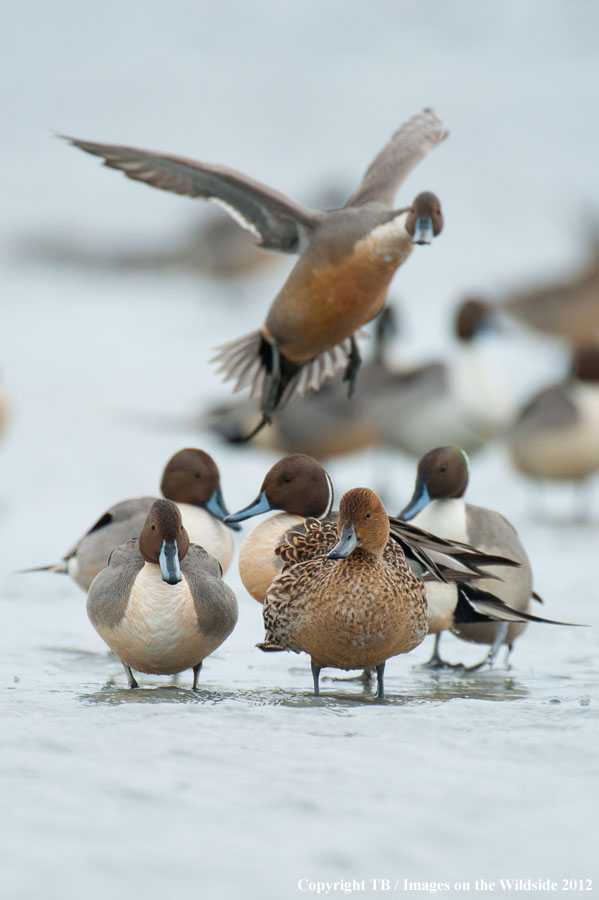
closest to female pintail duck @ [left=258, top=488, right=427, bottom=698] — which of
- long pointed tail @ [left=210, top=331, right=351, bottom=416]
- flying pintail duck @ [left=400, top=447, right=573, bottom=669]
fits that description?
flying pintail duck @ [left=400, top=447, right=573, bottom=669]

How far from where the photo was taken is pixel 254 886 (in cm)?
259

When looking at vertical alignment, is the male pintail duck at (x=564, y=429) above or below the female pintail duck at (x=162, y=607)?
above

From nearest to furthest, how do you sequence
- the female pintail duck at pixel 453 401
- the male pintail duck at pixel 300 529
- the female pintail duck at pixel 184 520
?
the male pintail duck at pixel 300 529, the female pintail duck at pixel 184 520, the female pintail duck at pixel 453 401

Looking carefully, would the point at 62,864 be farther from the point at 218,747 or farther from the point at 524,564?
the point at 524,564

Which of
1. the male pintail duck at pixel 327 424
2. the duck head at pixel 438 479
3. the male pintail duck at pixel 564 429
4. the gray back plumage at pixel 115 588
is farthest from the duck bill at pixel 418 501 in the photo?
the male pintail duck at pixel 327 424

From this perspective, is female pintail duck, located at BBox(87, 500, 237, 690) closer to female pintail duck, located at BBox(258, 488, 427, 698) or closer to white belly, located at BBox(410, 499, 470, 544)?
female pintail duck, located at BBox(258, 488, 427, 698)

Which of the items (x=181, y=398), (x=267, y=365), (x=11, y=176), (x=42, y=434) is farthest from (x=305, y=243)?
(x=11, y=176)

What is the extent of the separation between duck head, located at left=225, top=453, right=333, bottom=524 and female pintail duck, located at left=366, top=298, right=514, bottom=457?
4.09m

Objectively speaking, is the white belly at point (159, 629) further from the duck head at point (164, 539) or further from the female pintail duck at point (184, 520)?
A: the female pintail duck at point (184, 520)

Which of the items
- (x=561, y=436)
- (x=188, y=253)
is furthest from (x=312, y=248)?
(x=188, y=253)

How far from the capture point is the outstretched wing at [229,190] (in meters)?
5.77

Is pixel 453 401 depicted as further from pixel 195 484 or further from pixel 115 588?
pixel 115 588

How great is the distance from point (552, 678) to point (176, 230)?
18.0 meters

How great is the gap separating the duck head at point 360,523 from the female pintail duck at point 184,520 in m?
1.20
